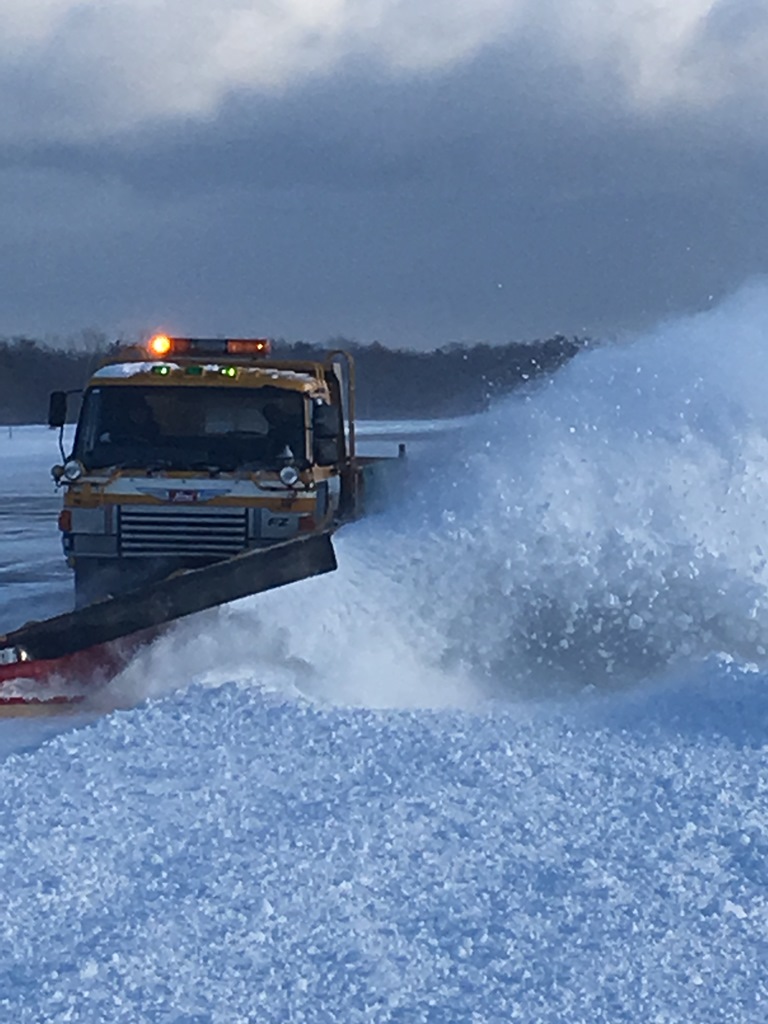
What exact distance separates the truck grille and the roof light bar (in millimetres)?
1618

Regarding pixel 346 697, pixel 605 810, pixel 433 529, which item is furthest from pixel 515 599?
pixel 605 810

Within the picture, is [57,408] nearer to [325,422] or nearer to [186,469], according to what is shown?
[186,469]

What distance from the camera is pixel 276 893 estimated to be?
4332 mm

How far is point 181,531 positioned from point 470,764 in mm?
4094

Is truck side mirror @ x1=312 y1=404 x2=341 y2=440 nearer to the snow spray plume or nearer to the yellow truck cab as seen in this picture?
the yellow truck cab

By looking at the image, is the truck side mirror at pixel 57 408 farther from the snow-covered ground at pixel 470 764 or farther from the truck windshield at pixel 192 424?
the snow-covered ground at pixel 470 764

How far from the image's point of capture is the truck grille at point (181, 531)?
9047 mm

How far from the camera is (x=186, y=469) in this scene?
29.8ft

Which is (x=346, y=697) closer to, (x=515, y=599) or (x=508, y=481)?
(x=515, y=599)

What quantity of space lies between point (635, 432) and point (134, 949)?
5.88 m

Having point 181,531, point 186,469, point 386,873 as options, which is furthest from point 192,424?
point 386,873

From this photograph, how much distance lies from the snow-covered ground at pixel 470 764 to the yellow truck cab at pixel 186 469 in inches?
27.1

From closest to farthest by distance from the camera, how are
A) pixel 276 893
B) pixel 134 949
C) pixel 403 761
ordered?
pixel 134 949 → pixel 276 893 → pixel 403 761

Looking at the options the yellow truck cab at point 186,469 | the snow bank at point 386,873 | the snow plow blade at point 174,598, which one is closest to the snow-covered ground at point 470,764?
the snow bank at point 386,873
